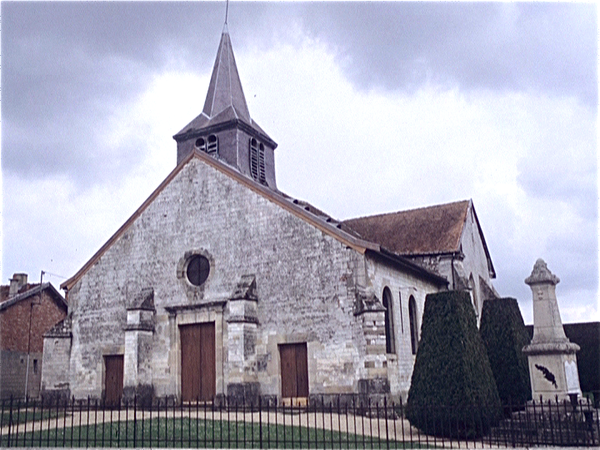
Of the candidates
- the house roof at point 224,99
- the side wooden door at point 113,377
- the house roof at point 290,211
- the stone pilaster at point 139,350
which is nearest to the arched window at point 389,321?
the house roof at point 290,211

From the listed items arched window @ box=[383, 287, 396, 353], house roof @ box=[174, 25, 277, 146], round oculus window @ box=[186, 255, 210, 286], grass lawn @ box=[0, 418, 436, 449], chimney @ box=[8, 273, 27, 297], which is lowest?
grass lawn @ box=[0, 418, 436, 449]

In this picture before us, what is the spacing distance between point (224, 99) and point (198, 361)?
13022 mm

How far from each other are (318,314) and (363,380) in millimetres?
2525

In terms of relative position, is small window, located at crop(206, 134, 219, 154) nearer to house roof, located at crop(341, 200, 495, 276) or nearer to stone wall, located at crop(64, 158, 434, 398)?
stone wall, located at crop(64, 158, 434, 398)

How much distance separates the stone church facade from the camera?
61.3 feet

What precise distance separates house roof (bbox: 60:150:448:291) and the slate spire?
5090 millimetres

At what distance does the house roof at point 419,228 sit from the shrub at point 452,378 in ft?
38.6

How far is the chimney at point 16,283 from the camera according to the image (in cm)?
2973

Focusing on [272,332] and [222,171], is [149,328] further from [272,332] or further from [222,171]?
[222,171]

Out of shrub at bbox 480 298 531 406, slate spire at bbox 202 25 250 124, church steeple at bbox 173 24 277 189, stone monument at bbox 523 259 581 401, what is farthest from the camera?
slate spire at bbox 202 25 250 124

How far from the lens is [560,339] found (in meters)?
13.8

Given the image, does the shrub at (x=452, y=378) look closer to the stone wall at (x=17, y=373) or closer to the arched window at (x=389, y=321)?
the arched window at (x=389, y=321)

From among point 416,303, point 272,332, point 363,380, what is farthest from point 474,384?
point 416,303

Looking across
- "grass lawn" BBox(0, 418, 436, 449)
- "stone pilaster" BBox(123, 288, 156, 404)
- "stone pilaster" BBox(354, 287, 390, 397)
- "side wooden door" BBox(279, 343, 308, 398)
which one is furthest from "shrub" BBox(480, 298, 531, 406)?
"stone pilaster" BBox(123, 288, 156, 404)
